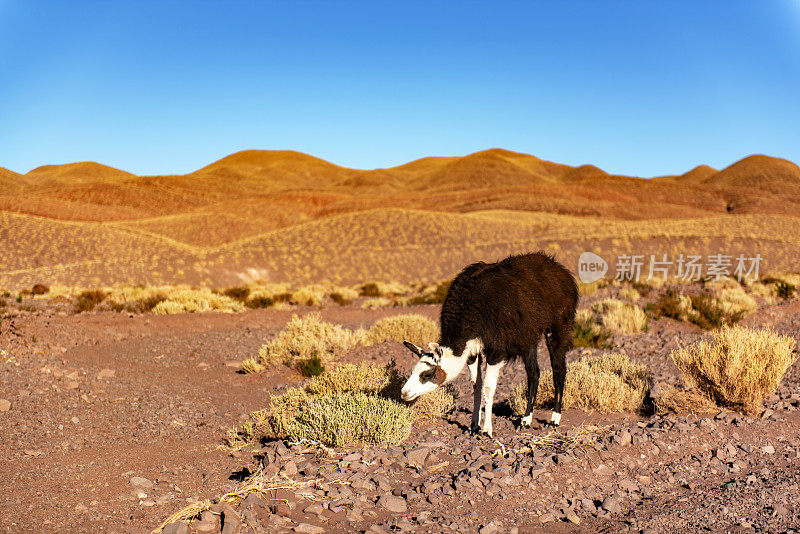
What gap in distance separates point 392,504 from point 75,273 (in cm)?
3623

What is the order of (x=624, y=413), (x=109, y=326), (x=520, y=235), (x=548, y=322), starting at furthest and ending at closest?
(x=520, y=235) < (x=109, y=326) < (x=624, y=413) < (x=548, y=322)

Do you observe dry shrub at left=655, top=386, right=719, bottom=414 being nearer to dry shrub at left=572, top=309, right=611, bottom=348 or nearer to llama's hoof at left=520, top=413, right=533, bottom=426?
llama's hoof at left=520, top=413, right=533, bottom=426

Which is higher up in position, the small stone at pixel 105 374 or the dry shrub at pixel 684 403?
the dry shrub at pixel 684 403

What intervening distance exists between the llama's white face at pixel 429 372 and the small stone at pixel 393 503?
34.0 inches

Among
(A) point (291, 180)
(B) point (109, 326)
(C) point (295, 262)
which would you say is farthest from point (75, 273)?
(A) point (291, 180)

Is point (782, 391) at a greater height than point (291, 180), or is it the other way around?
point (291, 180)

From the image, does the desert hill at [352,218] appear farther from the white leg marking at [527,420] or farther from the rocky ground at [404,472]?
the white leg marking at [527,420]

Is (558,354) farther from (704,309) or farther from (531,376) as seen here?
(704,309)

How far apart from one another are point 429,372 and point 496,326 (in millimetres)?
856

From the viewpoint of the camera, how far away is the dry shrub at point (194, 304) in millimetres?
18125

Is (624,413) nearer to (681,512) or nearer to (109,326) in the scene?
(681,512)

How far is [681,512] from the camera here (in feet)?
14.4

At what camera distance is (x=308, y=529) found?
13.8 feet

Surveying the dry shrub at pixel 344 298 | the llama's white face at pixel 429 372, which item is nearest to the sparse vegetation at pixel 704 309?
the llama's white face at pixel 429 372
